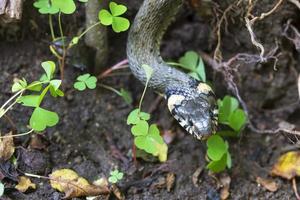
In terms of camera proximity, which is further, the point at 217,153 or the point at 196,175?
the point at 196,175

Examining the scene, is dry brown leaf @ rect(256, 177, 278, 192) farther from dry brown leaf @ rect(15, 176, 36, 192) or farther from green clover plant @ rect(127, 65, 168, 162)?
dry brown leaf @ rect(15, 176, 36, 192)

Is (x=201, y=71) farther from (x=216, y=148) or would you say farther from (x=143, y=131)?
(x=143, y=131)

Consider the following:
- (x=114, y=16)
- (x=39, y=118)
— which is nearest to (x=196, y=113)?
(x=114, y=16)

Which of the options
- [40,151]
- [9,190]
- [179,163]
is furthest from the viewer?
[179,163]

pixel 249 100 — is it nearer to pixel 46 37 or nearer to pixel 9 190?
pixel 46 37

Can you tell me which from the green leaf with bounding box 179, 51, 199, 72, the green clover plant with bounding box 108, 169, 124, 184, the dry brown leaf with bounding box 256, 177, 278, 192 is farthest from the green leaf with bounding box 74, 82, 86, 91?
the dry brown leaf with bounding box 256, 177, 278, 192

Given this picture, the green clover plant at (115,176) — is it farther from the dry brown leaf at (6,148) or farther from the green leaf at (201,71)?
the green leaf at (201,71)

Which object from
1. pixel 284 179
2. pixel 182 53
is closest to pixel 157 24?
pixel 182 53

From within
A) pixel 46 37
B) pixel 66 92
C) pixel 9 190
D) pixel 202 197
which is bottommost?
pixel 202 197
